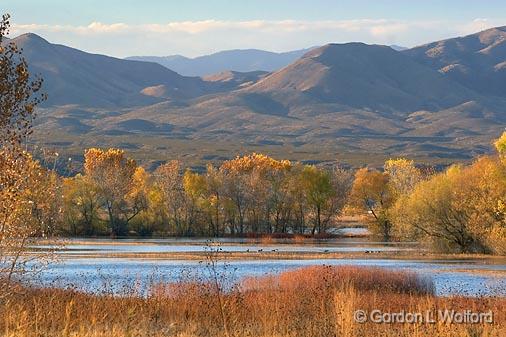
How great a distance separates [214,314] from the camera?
26328mm

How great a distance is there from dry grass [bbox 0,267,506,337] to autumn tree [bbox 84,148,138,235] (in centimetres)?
9098

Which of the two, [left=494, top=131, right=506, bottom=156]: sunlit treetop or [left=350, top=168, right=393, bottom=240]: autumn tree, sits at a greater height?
[left=494, top=131, right=506, bottom=156]: sunlit treetop

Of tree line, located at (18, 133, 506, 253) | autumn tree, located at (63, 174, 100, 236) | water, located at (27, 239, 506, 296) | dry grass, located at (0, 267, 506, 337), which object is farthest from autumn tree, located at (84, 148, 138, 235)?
dry grass, located at (0, 267, 506, 337)

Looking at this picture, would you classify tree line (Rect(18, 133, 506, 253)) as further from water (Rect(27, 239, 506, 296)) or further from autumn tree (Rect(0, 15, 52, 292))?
autumn tree (Rect(0, 15, 52, 292))

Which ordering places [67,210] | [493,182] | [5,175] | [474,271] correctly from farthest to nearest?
1. [67,210]
2. [493,182]
3. [474,271]
4. [5,175]

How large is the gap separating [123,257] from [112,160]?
60.9 meters

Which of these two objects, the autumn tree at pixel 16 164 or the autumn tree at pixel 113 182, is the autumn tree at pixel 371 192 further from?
the autumn tree at pixel 16 164

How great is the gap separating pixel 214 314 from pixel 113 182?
328 feet

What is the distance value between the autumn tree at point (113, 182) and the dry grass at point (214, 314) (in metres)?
91.0

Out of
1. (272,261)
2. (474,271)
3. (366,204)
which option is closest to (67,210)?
(366,204)

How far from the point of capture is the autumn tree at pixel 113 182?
12419 centimetres

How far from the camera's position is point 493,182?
7656cm

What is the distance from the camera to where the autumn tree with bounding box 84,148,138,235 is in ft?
407

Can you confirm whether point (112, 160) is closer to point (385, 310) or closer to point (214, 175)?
point (214, 175)
